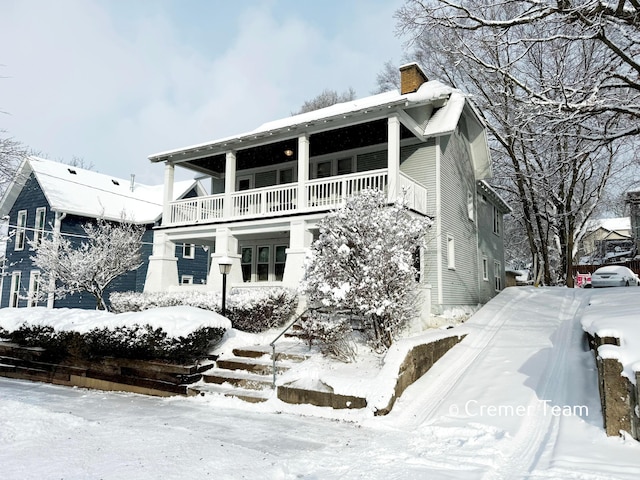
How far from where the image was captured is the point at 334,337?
26.2 ft

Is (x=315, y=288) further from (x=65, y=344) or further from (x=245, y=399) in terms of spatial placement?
(x=65, y=344)

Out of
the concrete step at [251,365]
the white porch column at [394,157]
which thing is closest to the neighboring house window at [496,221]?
the white porch column at [394,157]

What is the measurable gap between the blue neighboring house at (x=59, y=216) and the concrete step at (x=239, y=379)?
42.4 feet

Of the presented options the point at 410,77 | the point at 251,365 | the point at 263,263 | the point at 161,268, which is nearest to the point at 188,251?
the point at 263,263

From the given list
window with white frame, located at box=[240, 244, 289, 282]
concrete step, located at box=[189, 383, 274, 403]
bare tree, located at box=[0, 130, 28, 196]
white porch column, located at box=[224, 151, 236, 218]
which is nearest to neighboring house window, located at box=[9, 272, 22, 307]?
bare tree, located at box=[0, 130, 28, 196]

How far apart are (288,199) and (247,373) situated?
677 cm

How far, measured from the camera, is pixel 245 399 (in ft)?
23.9

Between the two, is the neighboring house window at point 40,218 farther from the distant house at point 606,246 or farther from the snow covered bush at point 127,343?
the distant house at point 606,246

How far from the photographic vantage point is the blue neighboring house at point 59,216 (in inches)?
800

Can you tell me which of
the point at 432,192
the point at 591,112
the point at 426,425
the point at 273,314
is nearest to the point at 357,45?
the point at 432,192

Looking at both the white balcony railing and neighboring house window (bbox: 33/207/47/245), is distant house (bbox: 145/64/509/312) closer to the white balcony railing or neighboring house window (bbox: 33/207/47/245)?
the white balcony railing

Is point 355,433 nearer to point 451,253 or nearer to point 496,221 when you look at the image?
point 451,253

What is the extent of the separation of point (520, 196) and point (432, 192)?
43.9 ft

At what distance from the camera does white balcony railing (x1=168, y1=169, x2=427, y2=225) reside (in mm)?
12094
